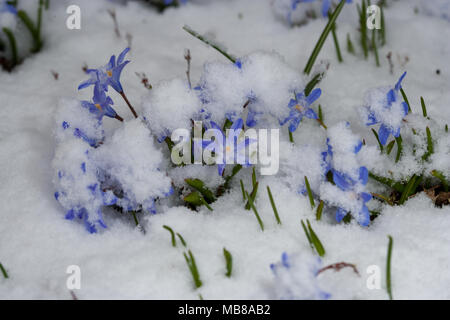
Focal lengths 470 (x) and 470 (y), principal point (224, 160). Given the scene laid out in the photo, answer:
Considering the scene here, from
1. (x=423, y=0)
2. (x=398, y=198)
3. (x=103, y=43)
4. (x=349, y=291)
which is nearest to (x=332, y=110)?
(x=398, y=198)

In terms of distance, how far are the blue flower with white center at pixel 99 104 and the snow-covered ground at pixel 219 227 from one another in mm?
99

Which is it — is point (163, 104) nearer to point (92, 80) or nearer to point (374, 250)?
point (92, 80)

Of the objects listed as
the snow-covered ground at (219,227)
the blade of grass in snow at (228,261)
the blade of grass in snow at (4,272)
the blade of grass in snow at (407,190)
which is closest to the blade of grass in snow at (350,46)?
the snow-covered ground at (219,227)

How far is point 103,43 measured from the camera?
2531 millimetres

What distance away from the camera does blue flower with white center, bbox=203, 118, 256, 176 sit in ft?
4.87

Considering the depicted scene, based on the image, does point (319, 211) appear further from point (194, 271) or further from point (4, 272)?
point (4, 272)

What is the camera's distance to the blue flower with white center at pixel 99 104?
1617mm

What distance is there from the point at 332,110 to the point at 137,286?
113 centimetres

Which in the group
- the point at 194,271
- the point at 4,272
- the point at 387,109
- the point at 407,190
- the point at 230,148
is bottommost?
the point at 4,272

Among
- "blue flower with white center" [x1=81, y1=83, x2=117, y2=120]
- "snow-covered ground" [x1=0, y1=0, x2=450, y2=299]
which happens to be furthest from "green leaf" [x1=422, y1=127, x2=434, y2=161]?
"blue flower with white center" [x1=81, y1=83, x2=117, y2=120]

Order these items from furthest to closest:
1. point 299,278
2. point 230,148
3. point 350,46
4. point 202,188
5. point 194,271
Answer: point 350,46 < point 202,188 < point 230,148 < point 194,271 < point 299,278

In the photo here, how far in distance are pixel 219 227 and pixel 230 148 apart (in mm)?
266

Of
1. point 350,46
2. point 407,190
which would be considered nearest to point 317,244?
point 407,190

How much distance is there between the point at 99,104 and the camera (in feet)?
5.36
